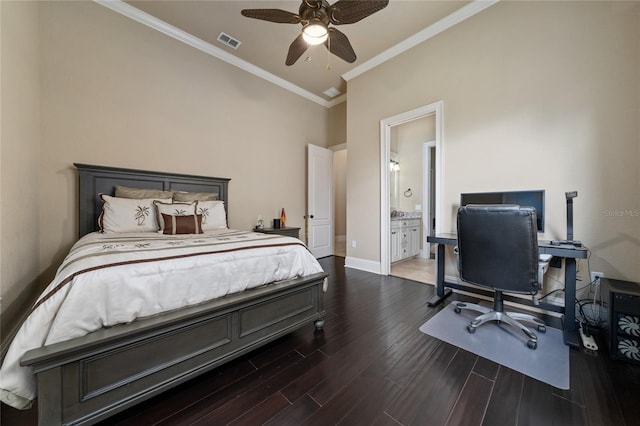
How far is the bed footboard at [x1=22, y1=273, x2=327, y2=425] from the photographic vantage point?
98 cm

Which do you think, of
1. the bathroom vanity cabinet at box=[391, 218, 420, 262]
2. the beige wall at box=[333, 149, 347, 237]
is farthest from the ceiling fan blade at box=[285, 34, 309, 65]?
the beige wall at box=[333, 149, 347, 237]

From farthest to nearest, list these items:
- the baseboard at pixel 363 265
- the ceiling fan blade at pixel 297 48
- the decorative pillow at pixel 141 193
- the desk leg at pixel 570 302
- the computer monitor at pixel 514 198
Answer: the baseboard at pixel 363 265, the decorative pillow at pixel 141 193, the ceiling fan blade at pixel 297 48, the computer monitor at pixel 514 198, the desk leg at pixel 570 302

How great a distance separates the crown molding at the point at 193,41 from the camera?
2754mm

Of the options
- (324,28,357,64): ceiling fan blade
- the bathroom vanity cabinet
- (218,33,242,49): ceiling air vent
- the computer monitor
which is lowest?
the bathroom vanity cabinet

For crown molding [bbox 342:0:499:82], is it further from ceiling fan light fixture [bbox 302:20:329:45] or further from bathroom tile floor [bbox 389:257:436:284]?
bathroom tile floor [bbox 389:257:436:284]

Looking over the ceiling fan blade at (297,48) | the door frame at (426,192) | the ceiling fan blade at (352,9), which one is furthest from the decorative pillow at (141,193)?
the door frame at (426,192)

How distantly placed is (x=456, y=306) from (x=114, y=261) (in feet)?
9.26

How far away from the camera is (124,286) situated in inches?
46.1

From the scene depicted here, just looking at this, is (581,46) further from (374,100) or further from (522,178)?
(374,100)

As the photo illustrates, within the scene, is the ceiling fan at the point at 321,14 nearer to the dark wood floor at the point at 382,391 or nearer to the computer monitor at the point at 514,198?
the computer monitor at the point at 514,198

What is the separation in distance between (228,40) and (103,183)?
2508 millimetres

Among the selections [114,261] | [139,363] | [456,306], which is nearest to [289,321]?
[139,363]

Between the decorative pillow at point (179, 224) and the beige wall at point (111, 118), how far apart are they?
0.95 metres

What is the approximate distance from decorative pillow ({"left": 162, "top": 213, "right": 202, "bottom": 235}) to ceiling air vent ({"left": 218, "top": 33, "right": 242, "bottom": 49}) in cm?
260
